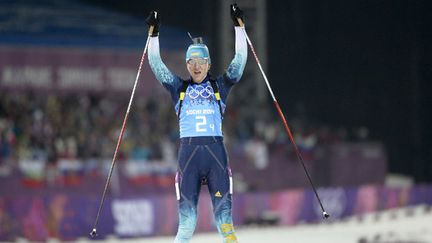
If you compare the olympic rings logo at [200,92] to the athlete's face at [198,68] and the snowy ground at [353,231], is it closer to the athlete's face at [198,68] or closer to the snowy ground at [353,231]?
the athlete's face at [198,68]

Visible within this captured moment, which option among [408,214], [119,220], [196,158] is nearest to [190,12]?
[408,214]

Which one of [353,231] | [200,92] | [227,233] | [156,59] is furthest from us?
[353,231]

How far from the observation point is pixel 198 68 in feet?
30.5

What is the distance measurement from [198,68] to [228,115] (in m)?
17.0

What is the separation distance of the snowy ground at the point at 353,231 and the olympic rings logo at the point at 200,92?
291 inches

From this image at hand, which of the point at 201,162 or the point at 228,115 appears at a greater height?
the point at 228,115

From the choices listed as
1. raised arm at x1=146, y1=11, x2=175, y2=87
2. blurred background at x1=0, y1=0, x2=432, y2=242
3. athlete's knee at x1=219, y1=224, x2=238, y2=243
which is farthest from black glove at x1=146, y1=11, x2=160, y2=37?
blurred background at x1=0, y1=0, x2=432, y2=242

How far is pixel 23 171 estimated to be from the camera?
21047 millimetres

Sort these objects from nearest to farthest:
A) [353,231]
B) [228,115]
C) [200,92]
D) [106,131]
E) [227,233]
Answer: [227,233] < [200,92] < [353,231] < [106,131] < [228,115]

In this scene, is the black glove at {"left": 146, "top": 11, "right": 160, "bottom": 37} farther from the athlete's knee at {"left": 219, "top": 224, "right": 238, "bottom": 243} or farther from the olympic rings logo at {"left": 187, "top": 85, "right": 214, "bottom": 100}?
the athlete's knee at {"left": 219, "top": 224, "right": 238, "bottom": 243}

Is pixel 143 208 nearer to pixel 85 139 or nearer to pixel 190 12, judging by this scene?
pixel 85 139

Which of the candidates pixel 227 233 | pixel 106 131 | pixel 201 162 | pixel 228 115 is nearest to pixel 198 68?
pixel 201 162

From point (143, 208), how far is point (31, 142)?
13.8 feet

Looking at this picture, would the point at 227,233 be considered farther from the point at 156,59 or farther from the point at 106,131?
the point at 106,131
